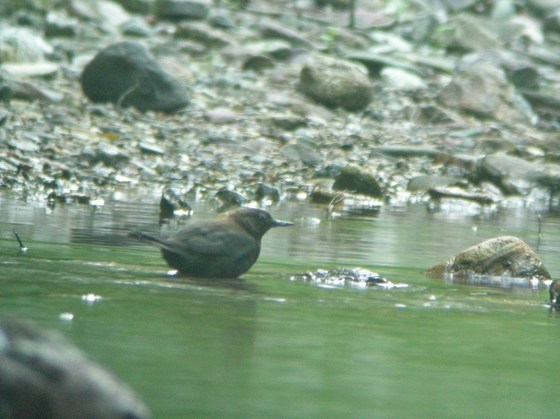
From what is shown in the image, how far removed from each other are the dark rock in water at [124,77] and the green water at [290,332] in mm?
9060

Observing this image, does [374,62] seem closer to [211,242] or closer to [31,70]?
[31,70]

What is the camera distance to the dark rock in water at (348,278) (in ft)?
23.4

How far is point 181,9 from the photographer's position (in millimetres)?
26906

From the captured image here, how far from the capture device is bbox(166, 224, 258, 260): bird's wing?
6.93 metres

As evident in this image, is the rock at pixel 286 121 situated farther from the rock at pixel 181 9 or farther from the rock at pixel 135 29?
the rock at pixel 181 9

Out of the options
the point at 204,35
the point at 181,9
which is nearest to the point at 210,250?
the point at 204,35

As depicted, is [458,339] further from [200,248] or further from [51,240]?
[51,240]

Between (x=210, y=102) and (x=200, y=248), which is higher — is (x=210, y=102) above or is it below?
above

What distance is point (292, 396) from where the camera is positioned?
4.15 m

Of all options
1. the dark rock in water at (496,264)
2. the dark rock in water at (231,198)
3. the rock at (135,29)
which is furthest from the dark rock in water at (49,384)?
the rock at (135,29)

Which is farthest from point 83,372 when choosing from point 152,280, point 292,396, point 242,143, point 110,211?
point 242,143

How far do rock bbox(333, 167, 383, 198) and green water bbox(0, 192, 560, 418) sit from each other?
555cm

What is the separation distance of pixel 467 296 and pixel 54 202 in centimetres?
599

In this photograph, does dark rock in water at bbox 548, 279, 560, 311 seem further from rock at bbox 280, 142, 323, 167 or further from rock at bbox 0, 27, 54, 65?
rock at bbox 0, 27, 54, 65
